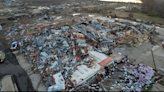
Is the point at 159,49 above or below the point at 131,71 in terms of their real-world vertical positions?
above

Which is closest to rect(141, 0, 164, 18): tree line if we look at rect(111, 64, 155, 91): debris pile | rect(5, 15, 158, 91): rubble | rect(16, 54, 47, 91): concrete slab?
rect(5, 15, 158, 91): rubble

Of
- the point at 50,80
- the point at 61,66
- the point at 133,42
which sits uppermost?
the point at 133,42

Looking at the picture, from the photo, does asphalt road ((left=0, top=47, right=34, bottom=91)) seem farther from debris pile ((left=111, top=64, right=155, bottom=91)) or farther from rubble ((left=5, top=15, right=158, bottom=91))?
debris pile ((left=111, top=64, right=155, bottom=91))

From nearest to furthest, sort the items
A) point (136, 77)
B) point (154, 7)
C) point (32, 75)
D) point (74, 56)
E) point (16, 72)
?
point (136, 77) → point (32, 75) → point (16, 72) → point (74, 56) → point (154, 7)

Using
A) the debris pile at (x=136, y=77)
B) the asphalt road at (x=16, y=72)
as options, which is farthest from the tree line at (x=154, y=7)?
the asphalt road at (x=16, y=72)

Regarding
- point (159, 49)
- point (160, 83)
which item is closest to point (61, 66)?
point (160, 83)

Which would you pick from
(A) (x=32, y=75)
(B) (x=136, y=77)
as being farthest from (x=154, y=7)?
(A) (x=32, y=75)

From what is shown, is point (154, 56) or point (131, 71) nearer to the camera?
point (131, 71)

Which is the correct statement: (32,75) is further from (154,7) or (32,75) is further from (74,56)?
(154,7)

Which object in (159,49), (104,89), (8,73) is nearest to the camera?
(104,89)

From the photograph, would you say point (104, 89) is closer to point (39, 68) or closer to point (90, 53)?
point (90, 53)
